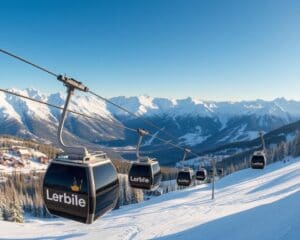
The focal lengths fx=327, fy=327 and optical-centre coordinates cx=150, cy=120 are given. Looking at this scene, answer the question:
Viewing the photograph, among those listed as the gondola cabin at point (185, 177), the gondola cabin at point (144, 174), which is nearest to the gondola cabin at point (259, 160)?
the gondola cabin at point (185, 177)

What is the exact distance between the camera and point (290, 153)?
151875 millimetres

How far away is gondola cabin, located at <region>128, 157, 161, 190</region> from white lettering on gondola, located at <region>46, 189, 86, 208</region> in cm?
719

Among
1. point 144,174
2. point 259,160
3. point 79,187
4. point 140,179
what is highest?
point 79,187

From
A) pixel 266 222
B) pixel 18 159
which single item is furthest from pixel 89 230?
pixel 18 159

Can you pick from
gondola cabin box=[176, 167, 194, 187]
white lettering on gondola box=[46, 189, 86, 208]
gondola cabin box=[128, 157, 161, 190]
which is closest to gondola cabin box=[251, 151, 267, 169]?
gondola cabin box=[176, 167, 194, 187]

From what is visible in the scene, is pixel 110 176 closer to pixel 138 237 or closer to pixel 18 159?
pixel 138 237

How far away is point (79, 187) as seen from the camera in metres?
7.85

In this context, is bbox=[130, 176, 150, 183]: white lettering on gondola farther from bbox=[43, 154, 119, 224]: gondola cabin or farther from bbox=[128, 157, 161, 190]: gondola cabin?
bbox=[43, 154, 119, 224]: gondola cabin

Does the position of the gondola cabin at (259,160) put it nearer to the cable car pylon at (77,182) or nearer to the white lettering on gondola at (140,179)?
the white lettering on gondola at (140,179)

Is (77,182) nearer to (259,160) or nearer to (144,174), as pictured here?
(144,174)

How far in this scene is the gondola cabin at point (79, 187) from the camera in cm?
781

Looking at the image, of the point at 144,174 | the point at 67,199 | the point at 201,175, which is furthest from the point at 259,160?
the point at 67,199

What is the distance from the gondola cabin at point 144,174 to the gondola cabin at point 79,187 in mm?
6481

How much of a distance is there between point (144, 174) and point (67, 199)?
291 inches
